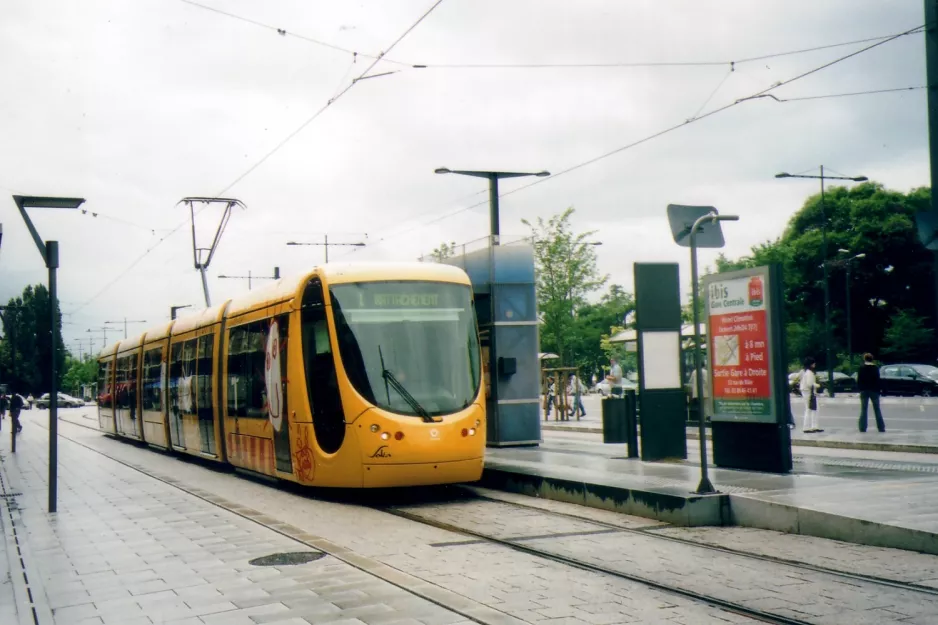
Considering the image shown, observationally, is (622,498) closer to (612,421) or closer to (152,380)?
(612,421)

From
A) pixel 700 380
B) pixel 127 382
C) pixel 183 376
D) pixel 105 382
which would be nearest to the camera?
Result: pixel 700 380

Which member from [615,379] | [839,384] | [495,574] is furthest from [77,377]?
[495,574]

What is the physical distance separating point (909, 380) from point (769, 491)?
36.7 metres

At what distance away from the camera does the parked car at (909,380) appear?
142 feet

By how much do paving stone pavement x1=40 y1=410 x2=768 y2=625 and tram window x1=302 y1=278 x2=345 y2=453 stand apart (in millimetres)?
976

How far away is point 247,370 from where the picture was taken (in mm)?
16172

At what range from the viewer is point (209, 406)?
19016mm

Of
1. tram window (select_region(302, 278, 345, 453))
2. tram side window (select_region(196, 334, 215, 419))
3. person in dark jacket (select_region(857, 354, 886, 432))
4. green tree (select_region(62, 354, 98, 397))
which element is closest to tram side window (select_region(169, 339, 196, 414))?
tram side window (select_region(196, 334, 215, 419))

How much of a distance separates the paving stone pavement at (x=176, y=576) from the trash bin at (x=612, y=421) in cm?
906

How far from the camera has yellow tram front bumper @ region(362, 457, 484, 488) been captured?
12430 millimetres

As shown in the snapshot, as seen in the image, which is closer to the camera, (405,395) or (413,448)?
(413,448)

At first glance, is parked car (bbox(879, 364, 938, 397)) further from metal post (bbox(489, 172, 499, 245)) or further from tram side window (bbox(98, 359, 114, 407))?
tram side window (bbox(98, 359, 114, 407))

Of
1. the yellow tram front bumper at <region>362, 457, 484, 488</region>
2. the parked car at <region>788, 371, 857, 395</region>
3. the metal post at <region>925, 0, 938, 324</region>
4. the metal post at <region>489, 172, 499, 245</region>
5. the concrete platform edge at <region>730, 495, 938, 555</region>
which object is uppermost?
the metal post at <region>489, 172, 499, 245</region>

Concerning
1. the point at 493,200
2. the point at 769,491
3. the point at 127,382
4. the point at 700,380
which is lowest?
the point at 769,491
